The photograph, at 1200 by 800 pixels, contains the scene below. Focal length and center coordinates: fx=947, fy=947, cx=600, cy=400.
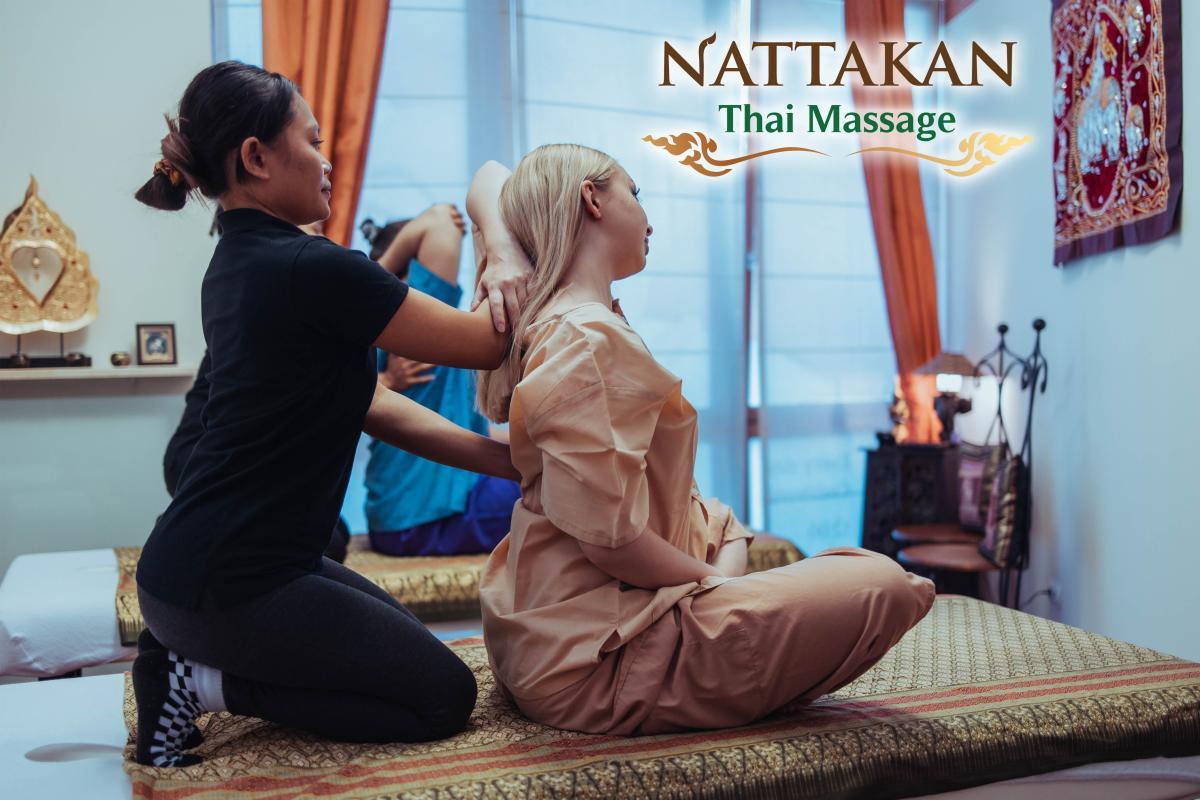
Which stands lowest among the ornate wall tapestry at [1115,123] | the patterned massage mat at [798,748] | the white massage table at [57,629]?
the white massage table at [57,629]

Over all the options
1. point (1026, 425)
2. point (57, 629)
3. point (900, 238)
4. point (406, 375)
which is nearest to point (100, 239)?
point (406, 375)

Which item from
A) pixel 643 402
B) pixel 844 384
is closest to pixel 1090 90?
pixel 844 384

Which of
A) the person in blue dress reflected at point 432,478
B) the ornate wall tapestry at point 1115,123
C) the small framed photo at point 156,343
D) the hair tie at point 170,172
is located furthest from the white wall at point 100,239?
the ornate wall tapestry at point 1115,123

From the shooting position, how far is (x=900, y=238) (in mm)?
4426

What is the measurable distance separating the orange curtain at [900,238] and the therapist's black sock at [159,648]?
366cm

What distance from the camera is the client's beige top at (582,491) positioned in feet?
3.96

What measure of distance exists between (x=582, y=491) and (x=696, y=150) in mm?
3301

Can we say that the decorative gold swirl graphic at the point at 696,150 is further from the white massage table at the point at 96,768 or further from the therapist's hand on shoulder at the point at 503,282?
the white massage table at the point at 96,768

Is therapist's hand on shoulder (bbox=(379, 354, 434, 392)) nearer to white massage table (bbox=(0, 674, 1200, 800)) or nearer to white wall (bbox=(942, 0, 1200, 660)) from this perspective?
white massage table (bbox=(0, 674, 1200, 800))

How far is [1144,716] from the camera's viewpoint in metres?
1.40

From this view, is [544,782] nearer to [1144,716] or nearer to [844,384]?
[1144,716]

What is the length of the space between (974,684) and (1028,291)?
8.89 feet

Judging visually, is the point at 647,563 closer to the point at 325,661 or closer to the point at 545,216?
the point at 325,661

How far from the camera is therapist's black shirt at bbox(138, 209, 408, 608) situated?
1.22 meters
